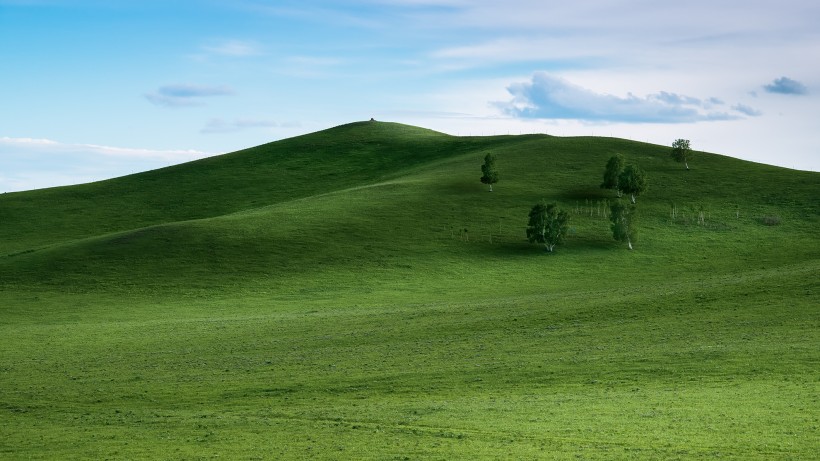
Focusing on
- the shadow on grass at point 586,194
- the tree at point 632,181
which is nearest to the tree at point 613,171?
the tree at point 632,181

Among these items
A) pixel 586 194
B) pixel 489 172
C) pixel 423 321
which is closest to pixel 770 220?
pixel 586 194

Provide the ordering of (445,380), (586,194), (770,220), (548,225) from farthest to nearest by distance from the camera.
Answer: (586,194), (770,220), (548,225), (445,380)

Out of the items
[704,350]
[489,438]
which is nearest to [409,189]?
[704,350]

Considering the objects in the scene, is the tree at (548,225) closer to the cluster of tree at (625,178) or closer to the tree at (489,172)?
the cluster of tree at (625,178)

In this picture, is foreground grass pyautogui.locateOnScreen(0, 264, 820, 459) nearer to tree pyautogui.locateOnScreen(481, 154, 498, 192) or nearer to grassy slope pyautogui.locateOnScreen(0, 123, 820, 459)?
grassy slope pyautogui.locateOnScreen(0, 123, 820, 459)

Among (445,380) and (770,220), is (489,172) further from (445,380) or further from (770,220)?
(445,380)

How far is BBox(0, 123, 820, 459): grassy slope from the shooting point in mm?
27062

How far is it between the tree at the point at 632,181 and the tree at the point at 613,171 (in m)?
0.78

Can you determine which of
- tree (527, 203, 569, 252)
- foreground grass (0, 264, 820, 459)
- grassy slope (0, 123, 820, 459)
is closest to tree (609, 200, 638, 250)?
grassy slope (0, 123, 820, 459)

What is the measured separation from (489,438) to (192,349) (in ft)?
77.9

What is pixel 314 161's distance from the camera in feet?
452

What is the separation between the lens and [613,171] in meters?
96.6

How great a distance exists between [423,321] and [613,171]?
171 ft

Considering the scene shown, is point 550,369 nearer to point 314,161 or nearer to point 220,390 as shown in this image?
point 220,390
